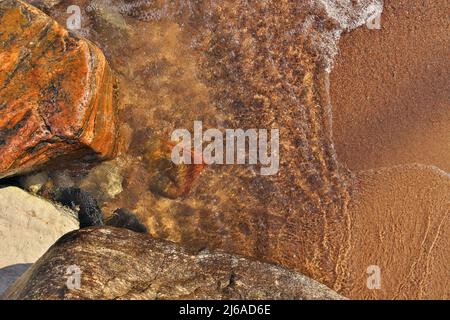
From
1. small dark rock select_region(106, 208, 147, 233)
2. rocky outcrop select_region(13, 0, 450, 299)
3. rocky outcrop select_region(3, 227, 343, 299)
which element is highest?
rocky outcrop select_region(13, 0, 450, 299)

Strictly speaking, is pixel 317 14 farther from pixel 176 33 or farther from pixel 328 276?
pixel 328 276

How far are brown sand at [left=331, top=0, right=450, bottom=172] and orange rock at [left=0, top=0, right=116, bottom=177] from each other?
2.18 metres

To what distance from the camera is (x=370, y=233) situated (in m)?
4.20

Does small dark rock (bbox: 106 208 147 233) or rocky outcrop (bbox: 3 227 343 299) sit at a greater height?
small dark rock (bbox: 106 208 147 233)

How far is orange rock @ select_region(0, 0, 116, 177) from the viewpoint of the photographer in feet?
11.4

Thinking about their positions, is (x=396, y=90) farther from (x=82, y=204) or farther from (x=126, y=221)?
(x=82, y=204)

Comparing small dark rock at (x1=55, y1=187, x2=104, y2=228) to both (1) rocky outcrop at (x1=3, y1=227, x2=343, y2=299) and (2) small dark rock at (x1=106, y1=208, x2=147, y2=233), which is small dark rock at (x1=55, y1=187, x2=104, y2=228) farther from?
(1) rocky outcrop at (x1=3, y1=227, x2=343, y2=299)

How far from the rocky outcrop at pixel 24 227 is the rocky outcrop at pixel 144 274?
25.7 inches

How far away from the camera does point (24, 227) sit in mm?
4000

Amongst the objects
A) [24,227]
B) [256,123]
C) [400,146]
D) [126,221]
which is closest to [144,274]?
[126,221]

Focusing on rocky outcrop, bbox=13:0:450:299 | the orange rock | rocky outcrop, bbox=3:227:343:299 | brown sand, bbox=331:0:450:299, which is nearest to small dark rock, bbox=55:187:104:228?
rocky outcrop, bbox=13:0:450:299

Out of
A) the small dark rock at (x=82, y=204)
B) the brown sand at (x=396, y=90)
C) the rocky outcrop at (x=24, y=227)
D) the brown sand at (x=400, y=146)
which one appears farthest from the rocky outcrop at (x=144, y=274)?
the brown sand at (x=396, y=90)
